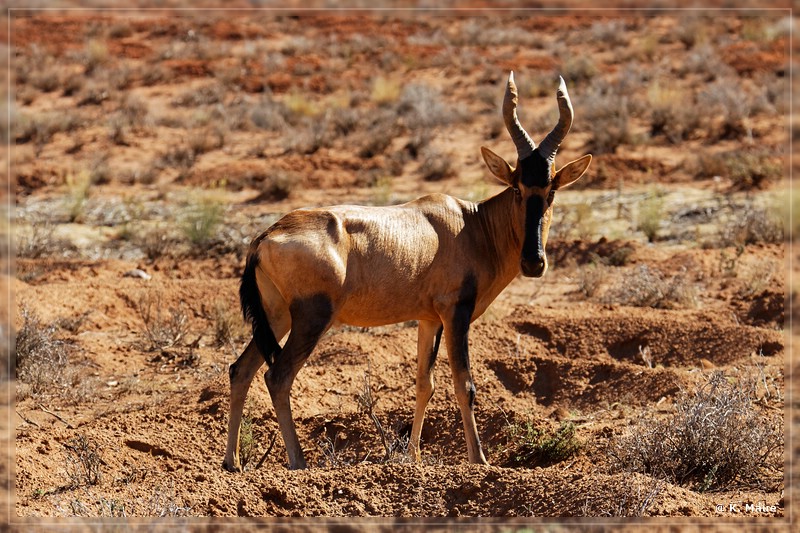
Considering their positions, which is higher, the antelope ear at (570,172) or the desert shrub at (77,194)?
the antelope ear at (570,172)

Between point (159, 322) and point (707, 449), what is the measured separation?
20.8ft

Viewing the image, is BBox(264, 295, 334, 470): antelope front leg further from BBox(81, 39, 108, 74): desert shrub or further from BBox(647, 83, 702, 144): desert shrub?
BBox(81, 39, 108, 74): desert shrub

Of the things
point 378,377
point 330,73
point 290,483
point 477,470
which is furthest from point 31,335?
point 330,73

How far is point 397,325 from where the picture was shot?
1162 centimetres

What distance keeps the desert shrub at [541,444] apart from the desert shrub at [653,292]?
14.0 feet

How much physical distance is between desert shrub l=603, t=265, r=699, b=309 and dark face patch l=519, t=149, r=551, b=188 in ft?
Result: 16.7

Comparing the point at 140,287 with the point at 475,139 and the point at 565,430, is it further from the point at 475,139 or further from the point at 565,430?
the point at 475,139

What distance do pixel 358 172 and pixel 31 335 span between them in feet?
31.3

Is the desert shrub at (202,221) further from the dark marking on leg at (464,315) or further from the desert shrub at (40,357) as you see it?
the dark marking on leg at (464,315)

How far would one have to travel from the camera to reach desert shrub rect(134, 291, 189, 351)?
437 inches

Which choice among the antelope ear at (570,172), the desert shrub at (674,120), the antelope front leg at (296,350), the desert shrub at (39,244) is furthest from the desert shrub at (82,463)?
the desert shrub at (674,120)

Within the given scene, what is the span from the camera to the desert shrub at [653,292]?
12.3 meters

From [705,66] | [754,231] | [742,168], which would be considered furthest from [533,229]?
[705,66]

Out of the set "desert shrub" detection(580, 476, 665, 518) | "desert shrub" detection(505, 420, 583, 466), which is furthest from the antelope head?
"desert shrub" detection(580, 476, 665, 518)
